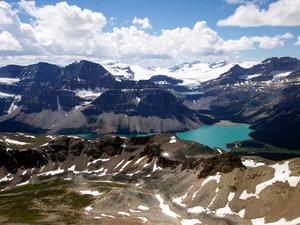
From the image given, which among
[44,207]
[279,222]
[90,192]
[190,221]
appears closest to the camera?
[279,222]

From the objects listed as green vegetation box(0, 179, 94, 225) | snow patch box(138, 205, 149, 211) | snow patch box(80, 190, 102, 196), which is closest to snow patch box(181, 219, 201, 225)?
snow patch box(138, 205, 149, 211)

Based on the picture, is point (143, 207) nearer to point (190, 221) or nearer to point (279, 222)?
point (190, 221)

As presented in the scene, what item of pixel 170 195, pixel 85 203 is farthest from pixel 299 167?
pixel 85 203

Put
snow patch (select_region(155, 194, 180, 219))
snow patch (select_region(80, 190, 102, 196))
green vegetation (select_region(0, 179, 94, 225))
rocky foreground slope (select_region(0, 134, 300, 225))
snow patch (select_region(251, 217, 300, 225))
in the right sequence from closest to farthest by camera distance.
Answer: snow patch (select_region(251, 217, 300, 225)), rocky foreground slope (select_region(0, 134, 300, 225)), snow patch (select_region(155, 194, 180, 219)), green vegetation (select_region(0, 179, 94, 225)), snow patch (select_region(80, 190, 102, 196))

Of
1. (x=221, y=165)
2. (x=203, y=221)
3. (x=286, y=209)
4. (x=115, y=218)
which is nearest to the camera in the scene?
(x=286, y=209)

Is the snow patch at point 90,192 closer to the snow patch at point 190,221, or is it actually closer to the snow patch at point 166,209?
the snow patch at point 166,209

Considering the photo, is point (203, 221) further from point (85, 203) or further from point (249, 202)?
point (85, 203)

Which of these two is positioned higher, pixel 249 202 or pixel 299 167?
pixel 299 167

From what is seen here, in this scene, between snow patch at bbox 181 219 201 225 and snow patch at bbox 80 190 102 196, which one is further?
snow patch at bbox 80 190 102 196

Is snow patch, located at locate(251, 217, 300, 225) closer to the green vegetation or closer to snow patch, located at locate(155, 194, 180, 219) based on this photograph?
snow patch, located at locate(155, 194, 180, 219)

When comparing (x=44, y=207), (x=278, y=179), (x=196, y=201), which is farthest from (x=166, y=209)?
(x=44, y=207)

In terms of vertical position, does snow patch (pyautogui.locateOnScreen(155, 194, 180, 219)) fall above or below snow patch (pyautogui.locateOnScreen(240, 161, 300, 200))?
below
